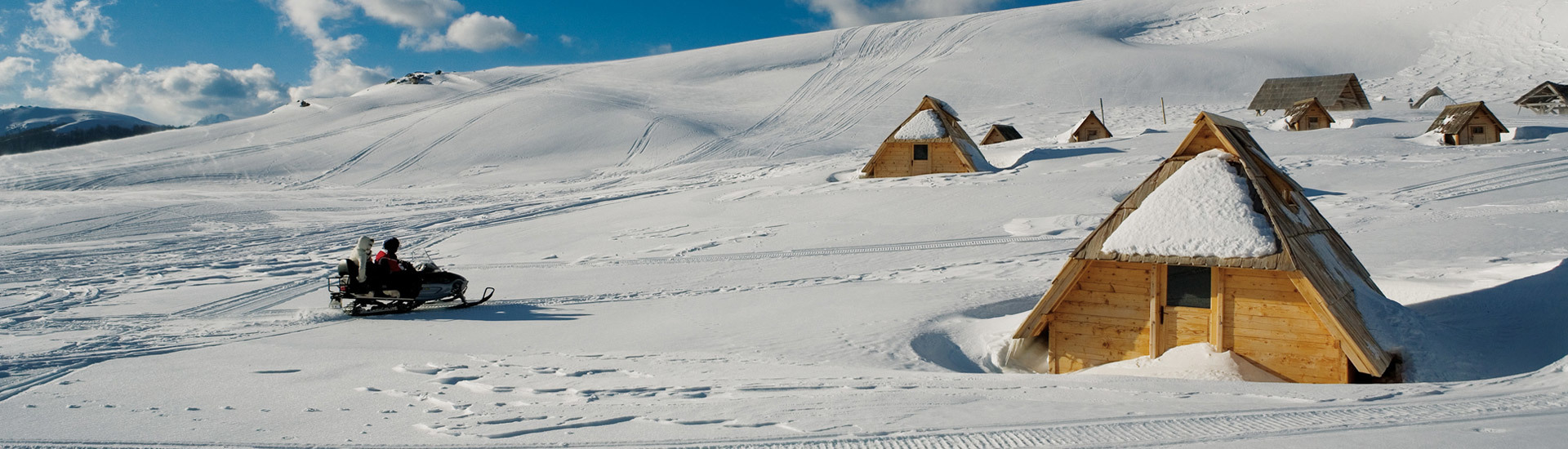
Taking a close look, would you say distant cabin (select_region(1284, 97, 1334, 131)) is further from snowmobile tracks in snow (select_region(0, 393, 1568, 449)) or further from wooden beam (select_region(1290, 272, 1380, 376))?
snowmobile tracks in snow (select_region(0, 393, 1568, 449))

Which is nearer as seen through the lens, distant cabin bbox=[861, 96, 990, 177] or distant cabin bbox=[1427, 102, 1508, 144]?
distant cabin bbox=[861, 96, 990, 177]

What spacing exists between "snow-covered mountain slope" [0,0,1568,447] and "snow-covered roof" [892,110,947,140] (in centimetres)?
164

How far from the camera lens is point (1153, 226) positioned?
879cm

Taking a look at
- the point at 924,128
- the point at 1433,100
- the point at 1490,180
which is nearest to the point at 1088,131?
the point at 924,128

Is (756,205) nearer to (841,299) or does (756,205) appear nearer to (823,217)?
(823,217)

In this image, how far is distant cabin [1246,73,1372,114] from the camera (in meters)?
43.7

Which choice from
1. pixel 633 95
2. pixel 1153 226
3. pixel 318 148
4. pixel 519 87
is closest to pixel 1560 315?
pixel 1153 226

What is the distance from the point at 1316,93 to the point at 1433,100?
4976mm

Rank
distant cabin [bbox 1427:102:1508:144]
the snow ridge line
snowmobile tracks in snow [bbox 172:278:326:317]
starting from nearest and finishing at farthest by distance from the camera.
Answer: snowmobile tracks in snow [bbox 172:278:326:317] < distant cabin [bbox 1427:102:1508:144] < the snow ridge line

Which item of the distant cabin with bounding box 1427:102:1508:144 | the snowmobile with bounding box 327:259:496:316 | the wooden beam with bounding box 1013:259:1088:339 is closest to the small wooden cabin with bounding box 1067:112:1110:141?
the distant cabin with bounding box 1427:102:1508:144

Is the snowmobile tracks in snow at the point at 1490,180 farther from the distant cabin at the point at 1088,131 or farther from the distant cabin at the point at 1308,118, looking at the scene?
the distant cabin at the point at 1088,131

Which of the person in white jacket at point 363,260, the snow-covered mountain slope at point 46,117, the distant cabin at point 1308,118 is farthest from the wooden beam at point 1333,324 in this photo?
the snow-covered mountain slope at point 46,117

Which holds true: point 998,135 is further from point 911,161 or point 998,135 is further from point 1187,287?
point 1187,287

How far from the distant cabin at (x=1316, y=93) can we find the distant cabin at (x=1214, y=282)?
4021 centimetres
